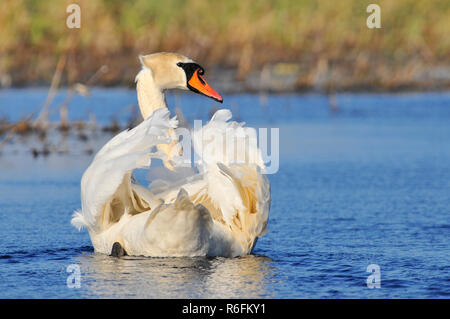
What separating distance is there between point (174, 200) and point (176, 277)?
85 cm

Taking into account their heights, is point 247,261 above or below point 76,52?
below

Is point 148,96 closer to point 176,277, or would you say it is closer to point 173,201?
point 173,201

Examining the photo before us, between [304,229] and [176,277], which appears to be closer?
[176,277]

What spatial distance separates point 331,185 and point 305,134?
500 cm

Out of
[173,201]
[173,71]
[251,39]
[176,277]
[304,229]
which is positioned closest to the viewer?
[176,277]

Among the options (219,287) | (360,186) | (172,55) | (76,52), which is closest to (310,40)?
(76,52)

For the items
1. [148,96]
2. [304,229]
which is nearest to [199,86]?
[148,96]

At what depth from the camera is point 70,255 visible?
783 centimetres

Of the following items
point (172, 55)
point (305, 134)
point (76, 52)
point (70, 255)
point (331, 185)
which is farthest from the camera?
point (76, 52)

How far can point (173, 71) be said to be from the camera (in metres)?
8.41

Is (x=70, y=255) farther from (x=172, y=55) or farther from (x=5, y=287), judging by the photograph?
(x=172, y=55)

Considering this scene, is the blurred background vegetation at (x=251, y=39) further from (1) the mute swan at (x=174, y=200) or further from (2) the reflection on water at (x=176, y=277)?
(2) the reflection on water at (x=176, y=277)

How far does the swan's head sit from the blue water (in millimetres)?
1466
